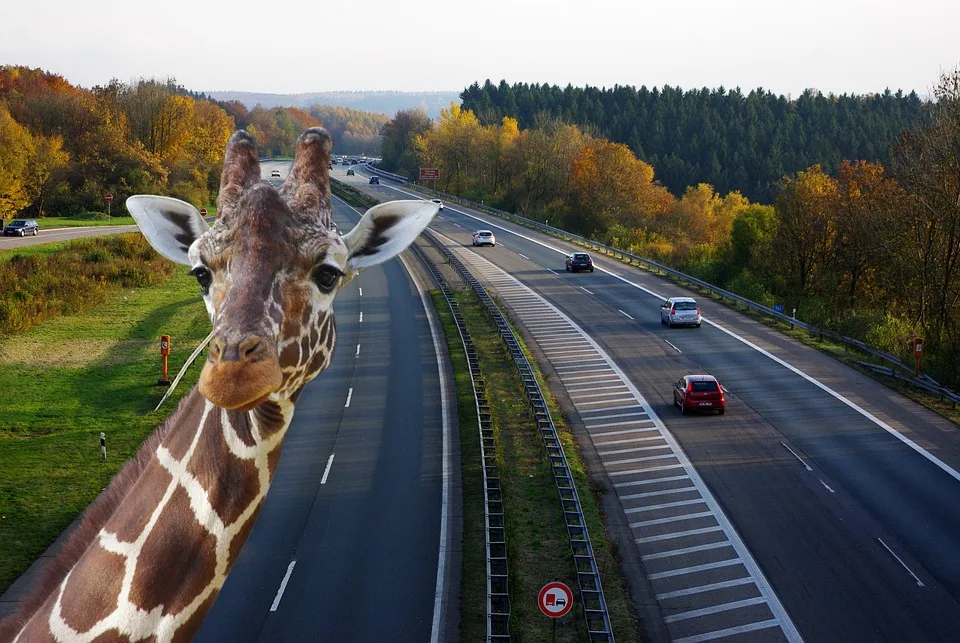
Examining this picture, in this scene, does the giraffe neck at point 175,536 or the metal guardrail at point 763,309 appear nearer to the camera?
the giraffe neck at point 175,536

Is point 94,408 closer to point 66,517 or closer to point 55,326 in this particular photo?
point 66,517

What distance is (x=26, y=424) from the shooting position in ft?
120

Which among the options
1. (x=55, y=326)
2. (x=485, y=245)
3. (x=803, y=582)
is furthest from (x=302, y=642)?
(x=485, y=245)

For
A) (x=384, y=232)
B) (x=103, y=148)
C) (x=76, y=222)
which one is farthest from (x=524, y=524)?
(x=103, y=148)

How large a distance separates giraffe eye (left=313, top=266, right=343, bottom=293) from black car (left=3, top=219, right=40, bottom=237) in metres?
82.7

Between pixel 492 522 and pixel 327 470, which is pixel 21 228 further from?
pixel 492 522

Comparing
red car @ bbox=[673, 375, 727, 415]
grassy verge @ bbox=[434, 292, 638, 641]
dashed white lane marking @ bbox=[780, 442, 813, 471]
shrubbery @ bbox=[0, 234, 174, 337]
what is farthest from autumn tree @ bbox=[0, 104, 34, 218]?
dashed white lane marking @ bbox=[780, 442, 813, 471]

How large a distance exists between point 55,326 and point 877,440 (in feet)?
151

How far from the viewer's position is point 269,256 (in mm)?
5078

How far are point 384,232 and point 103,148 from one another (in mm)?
98894

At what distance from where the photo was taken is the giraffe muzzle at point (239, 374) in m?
4.40

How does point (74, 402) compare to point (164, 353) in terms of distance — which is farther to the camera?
point (164, 353)

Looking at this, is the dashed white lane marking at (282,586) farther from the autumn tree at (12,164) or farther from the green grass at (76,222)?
the autumn tree at (12,164)

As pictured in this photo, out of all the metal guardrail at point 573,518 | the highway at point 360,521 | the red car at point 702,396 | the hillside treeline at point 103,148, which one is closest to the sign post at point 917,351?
the red car at point 702,396
